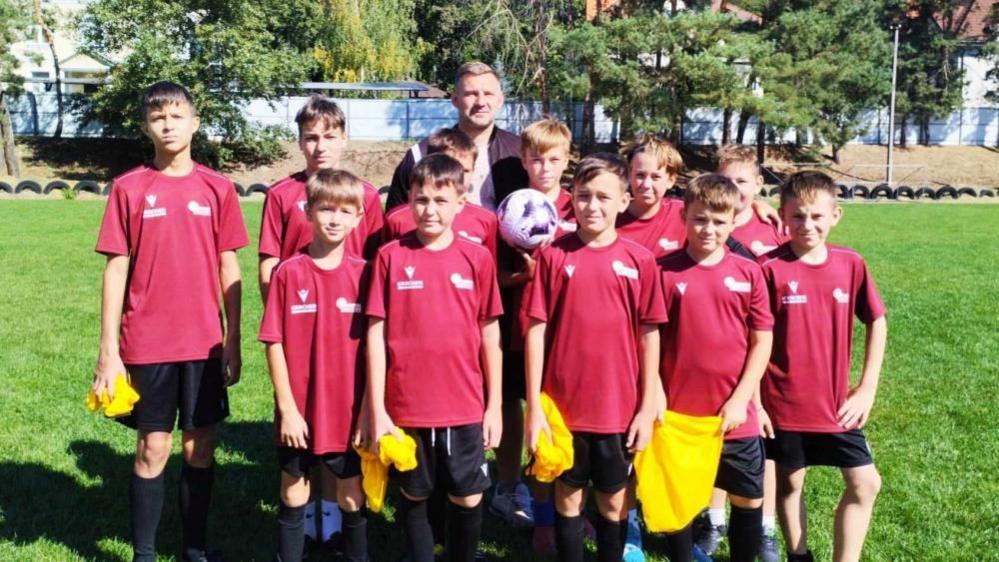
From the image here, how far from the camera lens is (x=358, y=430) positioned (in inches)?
155

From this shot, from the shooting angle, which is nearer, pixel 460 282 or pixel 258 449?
pixel 460 282

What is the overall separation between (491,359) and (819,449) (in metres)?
1.58

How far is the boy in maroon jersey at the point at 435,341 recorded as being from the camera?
384cm

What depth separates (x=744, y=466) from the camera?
4.03 metres

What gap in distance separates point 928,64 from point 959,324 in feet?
147

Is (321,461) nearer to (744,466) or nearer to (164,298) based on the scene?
(164,298)

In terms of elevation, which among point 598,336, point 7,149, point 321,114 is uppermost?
point 7,149

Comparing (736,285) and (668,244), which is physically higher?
(668,244)

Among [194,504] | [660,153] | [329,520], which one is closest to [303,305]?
[194,504]

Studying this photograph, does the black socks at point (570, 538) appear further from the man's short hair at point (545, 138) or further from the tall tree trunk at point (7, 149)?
the tall tree trunk at point (7, 149)

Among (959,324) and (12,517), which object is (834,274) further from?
(959,324)

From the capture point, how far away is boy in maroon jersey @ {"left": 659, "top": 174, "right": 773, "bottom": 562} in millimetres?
3934

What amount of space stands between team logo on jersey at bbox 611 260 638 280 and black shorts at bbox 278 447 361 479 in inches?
56.6

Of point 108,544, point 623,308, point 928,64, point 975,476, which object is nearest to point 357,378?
point 623,308
